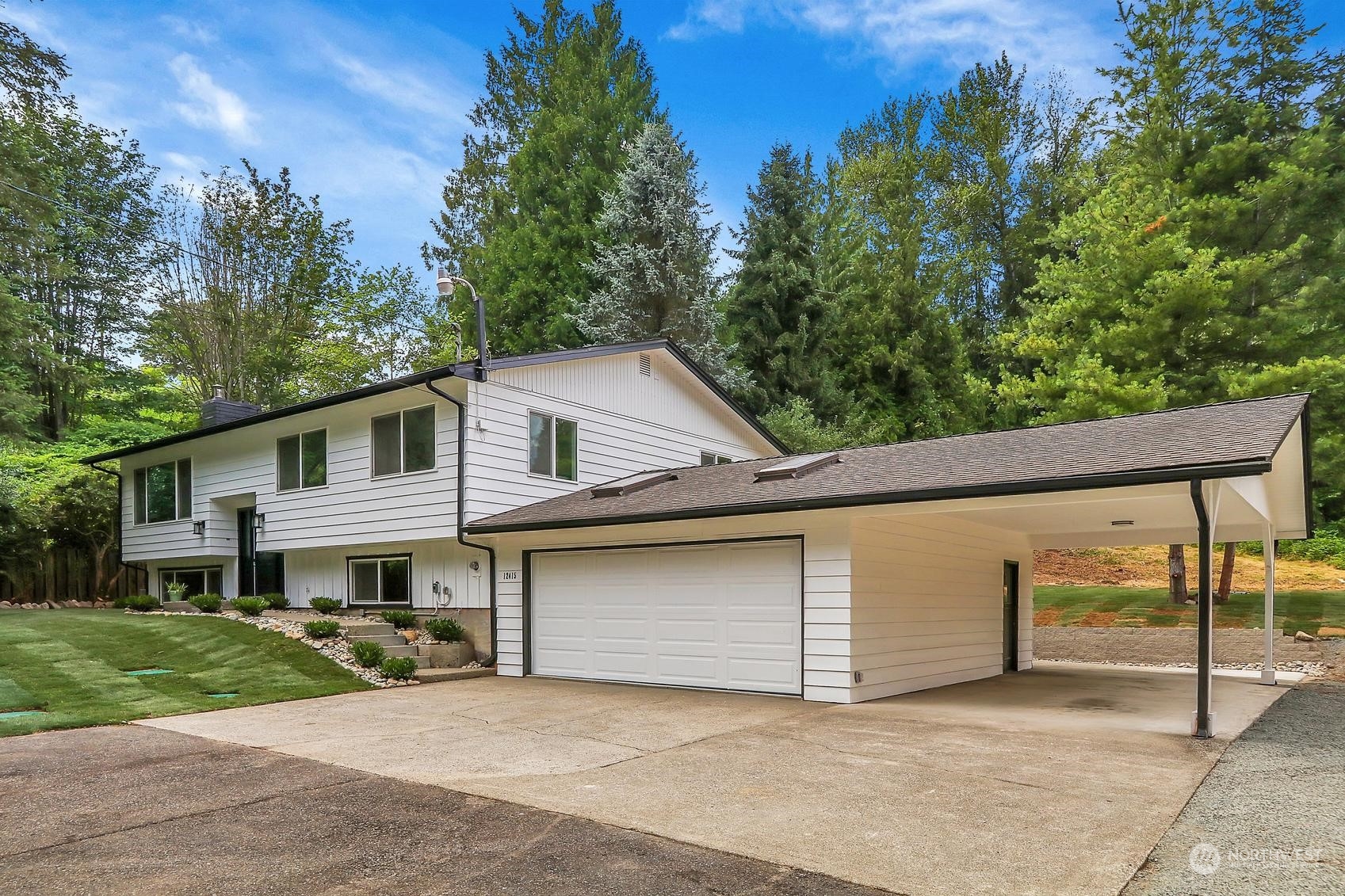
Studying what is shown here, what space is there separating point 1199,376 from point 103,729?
1818cm

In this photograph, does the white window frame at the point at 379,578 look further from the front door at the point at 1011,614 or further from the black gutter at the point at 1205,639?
the black gutter at the point at 1205,639

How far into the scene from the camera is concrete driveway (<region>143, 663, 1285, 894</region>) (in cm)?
410

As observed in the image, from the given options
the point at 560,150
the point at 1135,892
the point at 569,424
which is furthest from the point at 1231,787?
the point at 560,150

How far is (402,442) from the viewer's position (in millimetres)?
12812

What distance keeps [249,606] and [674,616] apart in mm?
7417

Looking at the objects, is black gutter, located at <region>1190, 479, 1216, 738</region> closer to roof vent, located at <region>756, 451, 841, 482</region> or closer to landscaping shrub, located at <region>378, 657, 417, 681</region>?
roof vent, located at <region>756, 451, 841, 482</region>

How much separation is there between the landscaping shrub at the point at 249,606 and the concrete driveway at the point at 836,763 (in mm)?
4450

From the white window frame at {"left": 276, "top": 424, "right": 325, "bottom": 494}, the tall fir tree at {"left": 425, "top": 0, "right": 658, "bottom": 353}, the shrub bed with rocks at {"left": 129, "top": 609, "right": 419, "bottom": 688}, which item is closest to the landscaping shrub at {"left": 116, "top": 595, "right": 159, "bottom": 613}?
the shrub bed with rocks at {"left": 129, "top": 609, "right": 419, "bottom": 688}

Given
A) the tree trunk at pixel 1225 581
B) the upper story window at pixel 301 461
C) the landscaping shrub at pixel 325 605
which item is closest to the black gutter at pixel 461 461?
the landscaping shrub at pixel 325 605

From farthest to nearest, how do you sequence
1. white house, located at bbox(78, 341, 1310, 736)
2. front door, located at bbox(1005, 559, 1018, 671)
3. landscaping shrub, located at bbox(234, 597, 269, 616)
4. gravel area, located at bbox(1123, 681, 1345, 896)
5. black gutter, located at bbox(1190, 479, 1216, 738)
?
1. front door, located at bbox(1005, 559, 1018, 671)
2. landscaping shrub, located at bbox(234, 597, 269, 616)
3. white house, located at bbox(78, 341, 1310, 736)
4. black gutter, located at bbox(1190, 479, 1216, 738)
5. gravel area, located at bbox(1123, 681, 1345, 896)

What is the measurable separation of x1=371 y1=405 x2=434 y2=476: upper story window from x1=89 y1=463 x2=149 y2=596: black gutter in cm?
987

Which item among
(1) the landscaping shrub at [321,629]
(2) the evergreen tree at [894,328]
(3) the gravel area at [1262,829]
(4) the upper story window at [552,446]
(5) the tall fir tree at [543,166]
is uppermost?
(5) the tall fir tree at [543,166]

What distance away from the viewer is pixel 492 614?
40.4 ft

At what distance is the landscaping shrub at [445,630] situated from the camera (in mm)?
12312
